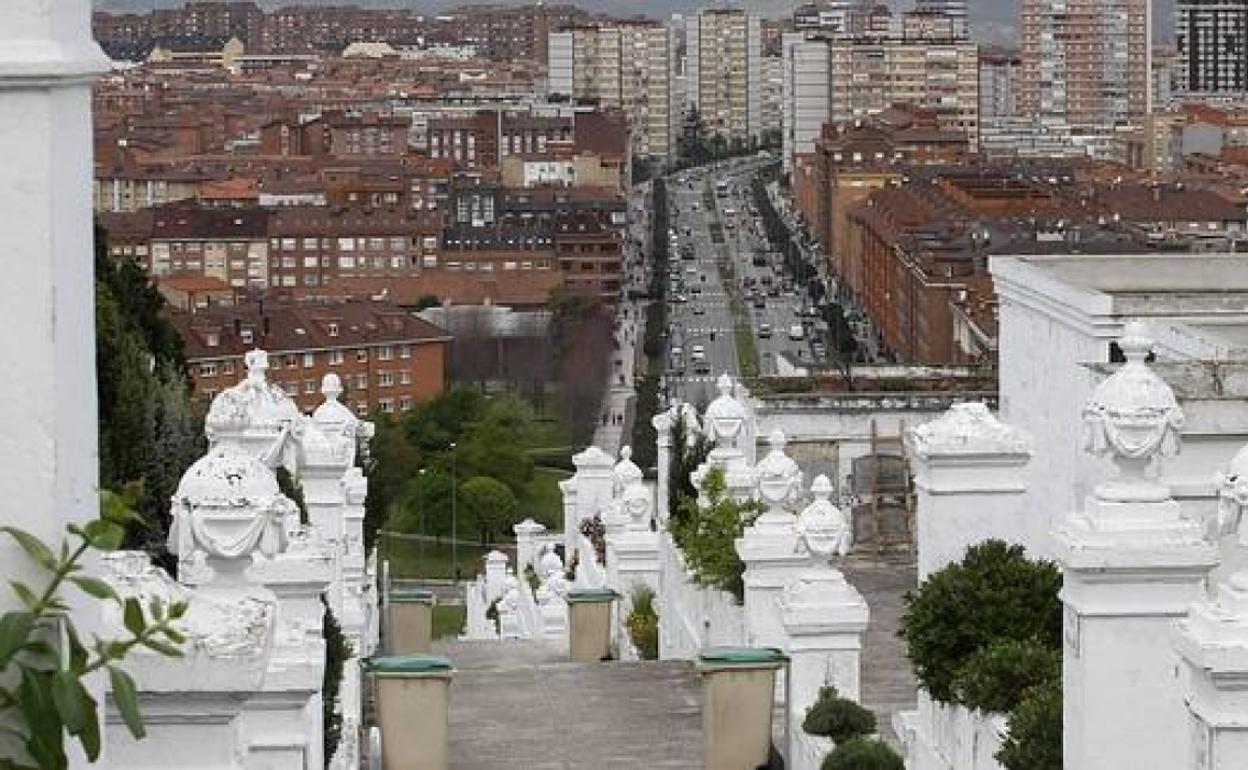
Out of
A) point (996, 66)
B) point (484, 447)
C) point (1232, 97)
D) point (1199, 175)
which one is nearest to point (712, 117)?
point (996, 66)

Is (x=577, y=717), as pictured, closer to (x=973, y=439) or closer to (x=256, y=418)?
(x=973, y=439)

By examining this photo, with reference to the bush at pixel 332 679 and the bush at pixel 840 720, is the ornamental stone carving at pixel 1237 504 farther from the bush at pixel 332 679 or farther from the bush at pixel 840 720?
the bush at pixel 840 720

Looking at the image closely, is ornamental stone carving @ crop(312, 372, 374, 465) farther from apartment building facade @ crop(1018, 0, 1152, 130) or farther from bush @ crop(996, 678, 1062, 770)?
apartment building facade @ crop(1018, 0, 1152, 130)

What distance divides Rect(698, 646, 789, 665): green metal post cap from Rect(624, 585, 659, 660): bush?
4.50 m

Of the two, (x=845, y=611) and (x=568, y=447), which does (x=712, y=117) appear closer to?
(x=568, y=447)

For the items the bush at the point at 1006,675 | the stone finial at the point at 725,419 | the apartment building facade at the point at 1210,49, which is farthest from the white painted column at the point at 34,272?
the apartment building facade at the point at 1210,49

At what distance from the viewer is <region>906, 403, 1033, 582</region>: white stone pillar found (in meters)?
8.45

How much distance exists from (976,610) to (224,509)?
4341 millimetres

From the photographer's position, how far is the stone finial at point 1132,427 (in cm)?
588

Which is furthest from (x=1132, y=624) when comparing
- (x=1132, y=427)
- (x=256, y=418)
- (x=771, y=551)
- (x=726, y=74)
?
(x=726, y=74)

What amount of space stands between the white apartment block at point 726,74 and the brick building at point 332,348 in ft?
384

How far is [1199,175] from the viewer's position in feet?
341

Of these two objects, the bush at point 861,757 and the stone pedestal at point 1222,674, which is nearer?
the stone pedestal at point 1222,674

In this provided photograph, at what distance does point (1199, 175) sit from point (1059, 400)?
87.7 metres
